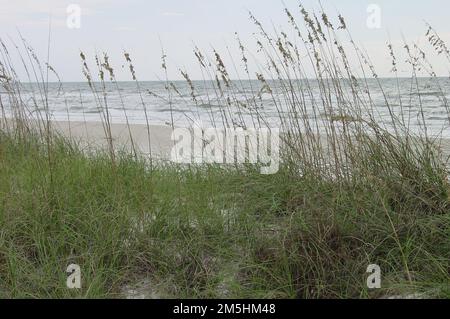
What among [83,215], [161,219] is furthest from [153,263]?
[83,215]

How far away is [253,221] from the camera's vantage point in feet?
9.66

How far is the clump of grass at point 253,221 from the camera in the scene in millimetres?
2465

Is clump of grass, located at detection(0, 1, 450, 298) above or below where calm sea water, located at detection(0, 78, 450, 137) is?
below

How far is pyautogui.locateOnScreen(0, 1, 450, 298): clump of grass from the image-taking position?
2465 mm

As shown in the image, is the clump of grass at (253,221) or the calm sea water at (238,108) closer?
the clump of grass at (253,221)

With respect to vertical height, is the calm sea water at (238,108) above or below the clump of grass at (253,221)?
above

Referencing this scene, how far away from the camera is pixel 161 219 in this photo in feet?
9.50

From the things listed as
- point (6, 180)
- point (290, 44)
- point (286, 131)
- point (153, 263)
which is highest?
point (290, 44)

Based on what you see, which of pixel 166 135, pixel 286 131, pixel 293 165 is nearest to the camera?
pixel 293 165

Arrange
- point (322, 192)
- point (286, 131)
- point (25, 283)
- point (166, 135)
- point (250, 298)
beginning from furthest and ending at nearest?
point (166, 135) < point (286, 131) < point (322, 192) < point (25, 283) < point (250, 298)

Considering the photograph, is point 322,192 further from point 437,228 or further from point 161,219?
point 161,219

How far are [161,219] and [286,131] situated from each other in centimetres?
149

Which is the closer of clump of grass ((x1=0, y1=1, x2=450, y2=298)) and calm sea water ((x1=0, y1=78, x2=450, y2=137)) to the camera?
clump of grass ((x1=0, y1=1, x2=450, y2=298))

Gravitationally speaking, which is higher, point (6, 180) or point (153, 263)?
point (6, 180)
